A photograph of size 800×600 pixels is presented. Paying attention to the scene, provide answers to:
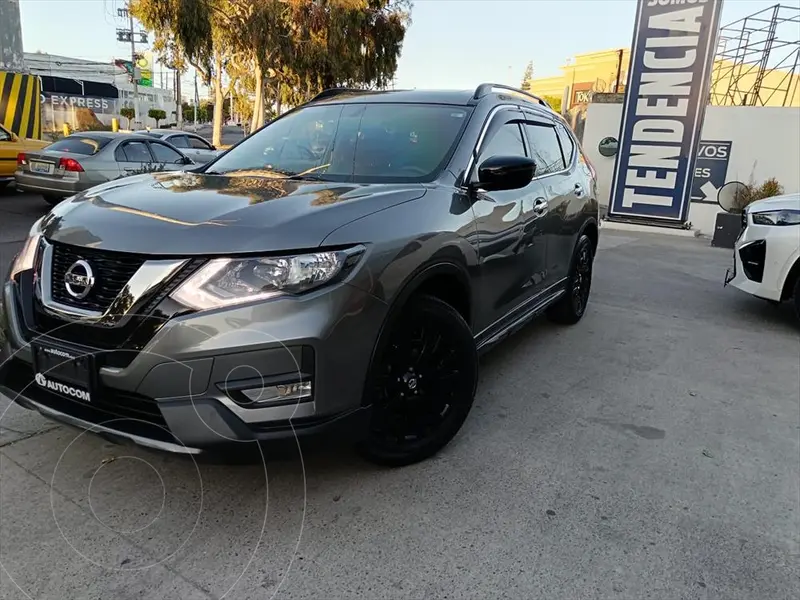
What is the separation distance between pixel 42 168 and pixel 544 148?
9273 millimetres

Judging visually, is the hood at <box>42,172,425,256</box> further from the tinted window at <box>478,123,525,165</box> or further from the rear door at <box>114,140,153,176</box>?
the rear door at <box>114,140,153,176</box>

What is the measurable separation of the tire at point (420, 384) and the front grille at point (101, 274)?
3.24 ft

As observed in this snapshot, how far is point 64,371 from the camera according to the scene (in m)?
2.25

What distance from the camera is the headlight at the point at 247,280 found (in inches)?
82.7

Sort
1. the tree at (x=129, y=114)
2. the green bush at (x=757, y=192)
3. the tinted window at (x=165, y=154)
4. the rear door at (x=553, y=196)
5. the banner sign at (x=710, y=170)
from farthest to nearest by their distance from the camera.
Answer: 1. the tree at (x=129, y=114)
2. the banner sign at (x=710, y=170)
3. the green bush at (x=757, y=192)
4. the tinted window at (x=165, y=154)
5. the rear door at (x=553, y=196)

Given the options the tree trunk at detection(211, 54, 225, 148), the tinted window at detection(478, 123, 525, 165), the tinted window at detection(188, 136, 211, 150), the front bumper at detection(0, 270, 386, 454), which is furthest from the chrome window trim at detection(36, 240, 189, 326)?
the tree trunk at detection(211, 54, 225, 148)

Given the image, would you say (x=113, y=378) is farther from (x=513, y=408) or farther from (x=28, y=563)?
(x=513, y=408)

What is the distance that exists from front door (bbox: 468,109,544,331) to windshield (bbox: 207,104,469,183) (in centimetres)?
26

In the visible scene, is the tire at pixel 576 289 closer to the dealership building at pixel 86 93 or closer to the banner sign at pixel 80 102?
the dealership building at pixel 86 93

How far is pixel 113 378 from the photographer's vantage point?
2141mm

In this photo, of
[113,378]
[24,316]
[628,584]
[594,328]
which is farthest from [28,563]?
[594,328]

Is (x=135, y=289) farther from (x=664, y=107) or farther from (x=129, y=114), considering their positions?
(x=129, y=114)

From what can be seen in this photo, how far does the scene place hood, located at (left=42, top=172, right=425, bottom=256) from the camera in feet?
7.09

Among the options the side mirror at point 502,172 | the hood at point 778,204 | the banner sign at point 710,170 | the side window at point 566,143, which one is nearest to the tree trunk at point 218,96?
the banner sign at point 710,170
